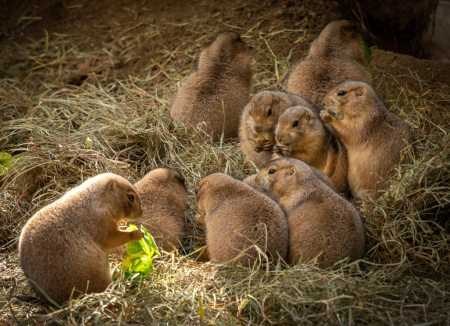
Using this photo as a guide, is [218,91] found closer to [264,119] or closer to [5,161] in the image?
[264,119]

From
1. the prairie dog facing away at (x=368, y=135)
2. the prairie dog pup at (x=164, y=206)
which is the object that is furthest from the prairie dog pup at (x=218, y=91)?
the prairie dog facing away at (x=368, y=135)

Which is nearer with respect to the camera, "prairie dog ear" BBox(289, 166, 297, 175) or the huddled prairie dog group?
the huddled prairie dog group

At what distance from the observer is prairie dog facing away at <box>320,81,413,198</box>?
5078 millimetres

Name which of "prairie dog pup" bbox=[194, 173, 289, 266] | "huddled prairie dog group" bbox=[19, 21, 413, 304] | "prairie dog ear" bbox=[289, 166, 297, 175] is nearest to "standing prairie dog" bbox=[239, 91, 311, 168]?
"huddled prairie dog group" bbox=[19, 21, 413, 304]

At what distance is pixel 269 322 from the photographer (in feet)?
11.4

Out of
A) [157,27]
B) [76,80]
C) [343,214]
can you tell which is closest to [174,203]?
[343,214]

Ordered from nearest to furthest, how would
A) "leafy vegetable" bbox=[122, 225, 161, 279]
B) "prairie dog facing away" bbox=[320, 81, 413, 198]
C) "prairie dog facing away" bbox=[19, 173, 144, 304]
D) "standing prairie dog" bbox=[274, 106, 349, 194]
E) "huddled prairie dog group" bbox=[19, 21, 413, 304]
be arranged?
"prairie dog facing away" bbox=[19, 173, 144, 304]
"huddled prairie dog group" bbox=[19, 21, 413, 304]
"leafy vegetable" bbox=[122, 225, 161, 279]
"prairie dog facing away" bbox=[320, 81, 413, 198]
"standing prairie dog" bbox=[274, 106, 349, 194]

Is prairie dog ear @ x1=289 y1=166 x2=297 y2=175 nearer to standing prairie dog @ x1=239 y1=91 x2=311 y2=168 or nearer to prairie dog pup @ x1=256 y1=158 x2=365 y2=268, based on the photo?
prairie dog pup @ x1=256 y1=158 x2=365 y2=268

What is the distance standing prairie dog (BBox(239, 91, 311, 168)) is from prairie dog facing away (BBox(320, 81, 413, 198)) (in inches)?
26.3

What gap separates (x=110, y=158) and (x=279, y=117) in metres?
2.22

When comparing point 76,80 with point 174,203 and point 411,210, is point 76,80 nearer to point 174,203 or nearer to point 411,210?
point 174,203

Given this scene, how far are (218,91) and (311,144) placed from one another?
1849 mm

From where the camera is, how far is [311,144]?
17.8 feet

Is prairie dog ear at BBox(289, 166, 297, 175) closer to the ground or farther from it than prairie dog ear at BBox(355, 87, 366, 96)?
closer to the ground
